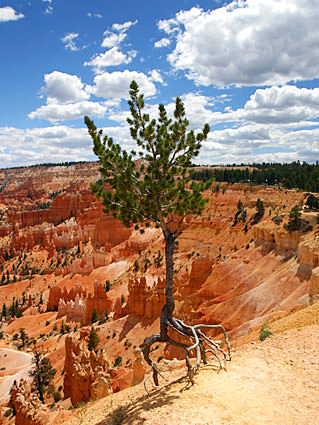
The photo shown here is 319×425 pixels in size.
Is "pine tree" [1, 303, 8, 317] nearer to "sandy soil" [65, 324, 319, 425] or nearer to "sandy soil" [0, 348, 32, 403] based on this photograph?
"sandy soil" [0, 348, 32, 403]

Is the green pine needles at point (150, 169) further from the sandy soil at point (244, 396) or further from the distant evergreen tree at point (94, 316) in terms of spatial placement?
the distant evergreen tree at point (94, 316)

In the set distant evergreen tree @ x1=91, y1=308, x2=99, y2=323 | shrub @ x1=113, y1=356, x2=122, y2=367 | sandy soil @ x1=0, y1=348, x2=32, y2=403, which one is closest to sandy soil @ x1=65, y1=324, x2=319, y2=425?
shrub @ x1=113, y1=356, x2=122, y2=367

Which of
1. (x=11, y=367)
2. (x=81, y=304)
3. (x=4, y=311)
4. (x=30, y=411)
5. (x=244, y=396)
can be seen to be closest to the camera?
(x=244, y=396)

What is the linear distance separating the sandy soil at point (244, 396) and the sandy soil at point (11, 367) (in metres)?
24.7

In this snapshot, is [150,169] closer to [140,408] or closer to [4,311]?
[140,408]

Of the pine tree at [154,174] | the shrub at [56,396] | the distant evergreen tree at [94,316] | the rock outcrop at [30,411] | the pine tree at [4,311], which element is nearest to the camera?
the pine tree at [154,174]

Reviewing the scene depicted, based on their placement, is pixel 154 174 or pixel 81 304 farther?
pixel 81 304

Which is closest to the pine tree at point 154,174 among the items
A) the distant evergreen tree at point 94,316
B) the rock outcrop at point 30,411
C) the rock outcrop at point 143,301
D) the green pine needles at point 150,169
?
the green pine needles at point 150,169

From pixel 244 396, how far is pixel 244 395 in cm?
4

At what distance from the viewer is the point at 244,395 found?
732cm

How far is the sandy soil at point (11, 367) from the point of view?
99.0 ft

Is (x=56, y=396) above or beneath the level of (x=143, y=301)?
beneath

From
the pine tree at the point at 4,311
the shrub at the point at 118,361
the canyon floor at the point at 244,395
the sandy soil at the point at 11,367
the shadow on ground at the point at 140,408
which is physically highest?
the canyon floor at the point at 244,395

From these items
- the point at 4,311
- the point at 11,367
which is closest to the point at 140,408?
the point at 11,367
